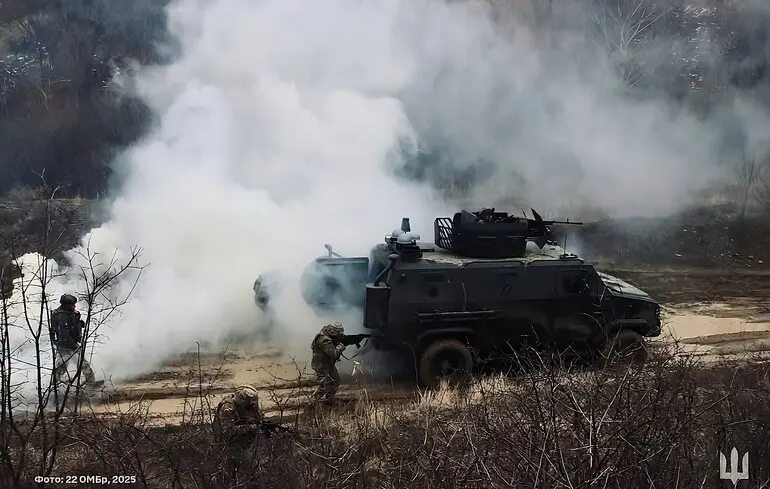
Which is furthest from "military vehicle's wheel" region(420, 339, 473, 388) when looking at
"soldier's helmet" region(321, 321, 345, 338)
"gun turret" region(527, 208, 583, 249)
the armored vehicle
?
"gun turret" region(527, 208, 583, 249)

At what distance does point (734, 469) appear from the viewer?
470cm

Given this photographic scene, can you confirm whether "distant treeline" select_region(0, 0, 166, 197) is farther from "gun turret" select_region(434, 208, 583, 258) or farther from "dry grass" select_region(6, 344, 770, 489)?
"dry grass" select_region(6, 344, 770, 489)

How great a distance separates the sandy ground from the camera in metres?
8.84

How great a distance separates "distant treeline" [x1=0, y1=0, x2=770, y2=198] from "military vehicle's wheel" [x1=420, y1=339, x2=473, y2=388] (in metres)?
14.0

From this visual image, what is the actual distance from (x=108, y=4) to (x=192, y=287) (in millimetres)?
20408

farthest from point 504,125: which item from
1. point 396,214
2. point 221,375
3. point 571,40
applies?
point 221,375

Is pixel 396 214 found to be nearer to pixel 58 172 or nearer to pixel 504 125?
pixel 504 125

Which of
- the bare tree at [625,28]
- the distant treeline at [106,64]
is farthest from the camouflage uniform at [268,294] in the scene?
the bare tree at [625,28]

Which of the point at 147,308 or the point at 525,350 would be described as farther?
the point at 147,308

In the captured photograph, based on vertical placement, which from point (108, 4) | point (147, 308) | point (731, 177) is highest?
point (108, 4)

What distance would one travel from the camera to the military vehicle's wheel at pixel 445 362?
30.5 feet

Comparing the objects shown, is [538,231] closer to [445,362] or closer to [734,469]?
[445,362]

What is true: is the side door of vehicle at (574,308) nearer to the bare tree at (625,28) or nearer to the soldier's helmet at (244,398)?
the soldier's helmet at (244,398)

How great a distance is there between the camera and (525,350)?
9.42m
